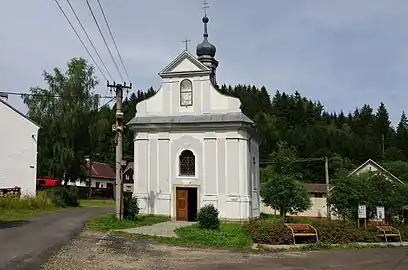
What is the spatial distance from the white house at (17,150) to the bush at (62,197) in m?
1.54

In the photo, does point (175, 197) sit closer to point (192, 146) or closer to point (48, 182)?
point (192, 146)

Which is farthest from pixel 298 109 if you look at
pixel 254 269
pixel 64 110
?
pixel 254 269

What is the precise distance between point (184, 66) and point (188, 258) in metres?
18.5

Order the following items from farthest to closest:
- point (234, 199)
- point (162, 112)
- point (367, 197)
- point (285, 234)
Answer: point (162, 112), point (234, 199), point (367, 197), point (285, 234)

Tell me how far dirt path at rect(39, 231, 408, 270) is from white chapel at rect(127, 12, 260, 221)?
1152 centimetres

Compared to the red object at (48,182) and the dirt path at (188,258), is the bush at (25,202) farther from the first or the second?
the dirt path at (188,258)

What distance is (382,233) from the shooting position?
23.1 metres

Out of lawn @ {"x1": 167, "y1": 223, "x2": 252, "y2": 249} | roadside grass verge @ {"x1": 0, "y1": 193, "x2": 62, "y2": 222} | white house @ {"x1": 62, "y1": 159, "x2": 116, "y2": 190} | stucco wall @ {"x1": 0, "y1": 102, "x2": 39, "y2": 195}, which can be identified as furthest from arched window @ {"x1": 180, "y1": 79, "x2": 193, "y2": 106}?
white house @ {"x1": 62, "y1": 159, "x2": 116, "y2": 190}

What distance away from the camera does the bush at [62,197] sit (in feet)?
123

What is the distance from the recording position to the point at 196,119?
101 feet

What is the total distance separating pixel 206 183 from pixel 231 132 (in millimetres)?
3486

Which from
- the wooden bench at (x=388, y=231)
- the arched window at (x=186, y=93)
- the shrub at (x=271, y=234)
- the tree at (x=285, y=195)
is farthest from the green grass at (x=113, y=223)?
the wooden bench at (x=388, y=231)

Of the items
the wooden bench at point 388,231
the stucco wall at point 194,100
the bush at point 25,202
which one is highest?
the stucco wall at point 194,100

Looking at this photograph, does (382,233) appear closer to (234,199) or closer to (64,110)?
(234,199)
